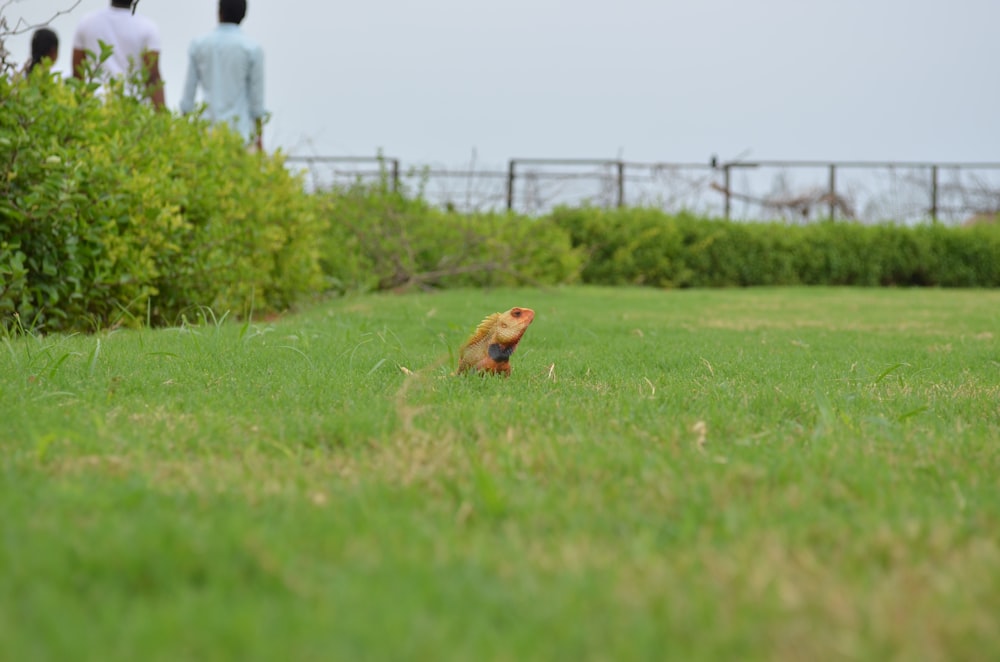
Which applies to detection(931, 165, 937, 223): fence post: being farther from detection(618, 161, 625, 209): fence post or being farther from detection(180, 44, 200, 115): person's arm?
detection(180, 44, 200, 115): person's arm

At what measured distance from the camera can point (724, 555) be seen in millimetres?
1561

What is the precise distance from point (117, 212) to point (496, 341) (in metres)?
3.07

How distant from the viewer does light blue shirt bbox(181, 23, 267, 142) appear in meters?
9.09

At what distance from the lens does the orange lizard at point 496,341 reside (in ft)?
11.1

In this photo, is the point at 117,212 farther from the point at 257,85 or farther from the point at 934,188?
the point at 934,188

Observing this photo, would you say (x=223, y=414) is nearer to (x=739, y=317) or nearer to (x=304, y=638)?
(x=304, y=638)

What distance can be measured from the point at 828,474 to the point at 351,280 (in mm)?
→ 8652

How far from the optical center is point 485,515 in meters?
1.78

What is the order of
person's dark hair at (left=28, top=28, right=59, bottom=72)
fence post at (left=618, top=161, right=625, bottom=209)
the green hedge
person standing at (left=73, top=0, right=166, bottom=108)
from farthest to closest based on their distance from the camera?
1. fence post at (left=618, top=161, right=625, bottom=209)
2. the green hedge
3. person's dark hair at (left=28, top=28, right=59, bottom=72)
4. person standing at (left=73, top=0, right=166, bottom=108)

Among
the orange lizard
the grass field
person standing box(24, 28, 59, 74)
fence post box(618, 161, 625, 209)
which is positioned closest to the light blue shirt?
person standing box(24, 28, 59, 74)

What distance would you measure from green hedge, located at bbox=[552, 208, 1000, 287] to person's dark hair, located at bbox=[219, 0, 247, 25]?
661cm

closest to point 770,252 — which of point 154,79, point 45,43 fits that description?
point 154,79

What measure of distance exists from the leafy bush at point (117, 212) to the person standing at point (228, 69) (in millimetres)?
1603

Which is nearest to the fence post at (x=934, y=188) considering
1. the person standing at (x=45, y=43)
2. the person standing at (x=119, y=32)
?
the person standing at (x=119, y=32)
